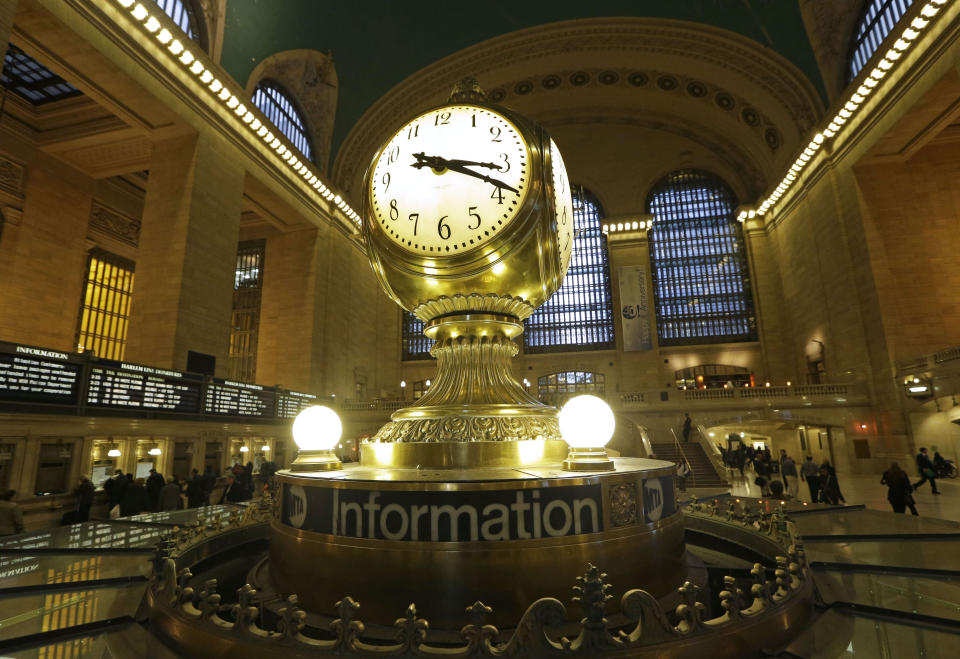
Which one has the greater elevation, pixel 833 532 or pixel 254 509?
A: pixel 254 509

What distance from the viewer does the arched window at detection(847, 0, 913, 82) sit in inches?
645

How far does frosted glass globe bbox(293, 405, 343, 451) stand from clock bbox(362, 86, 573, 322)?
78 centimetres

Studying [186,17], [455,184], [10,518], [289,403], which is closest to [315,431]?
[455,184]

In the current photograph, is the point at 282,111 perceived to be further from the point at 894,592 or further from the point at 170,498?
the point at 894,592

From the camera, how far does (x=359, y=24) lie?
2027 centimetres

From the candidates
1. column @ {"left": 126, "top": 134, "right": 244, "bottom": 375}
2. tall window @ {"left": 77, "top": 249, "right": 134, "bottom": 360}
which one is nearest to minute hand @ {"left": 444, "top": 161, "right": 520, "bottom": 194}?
column @ {"left": 126, "top": 134, "right": 244, "bottom": 375}

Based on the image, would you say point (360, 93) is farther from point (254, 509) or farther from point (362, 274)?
point (254, 509)

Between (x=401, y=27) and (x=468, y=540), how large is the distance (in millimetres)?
24228

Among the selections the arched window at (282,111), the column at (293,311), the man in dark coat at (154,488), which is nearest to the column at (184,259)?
the man in dark coat at (154,488)

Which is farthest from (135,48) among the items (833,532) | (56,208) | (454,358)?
(833,532)

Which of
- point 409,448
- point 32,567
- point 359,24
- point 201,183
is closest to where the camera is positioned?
point 409,448

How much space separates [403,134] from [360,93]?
2348 centimetres

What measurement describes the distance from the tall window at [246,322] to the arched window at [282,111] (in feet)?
17.6

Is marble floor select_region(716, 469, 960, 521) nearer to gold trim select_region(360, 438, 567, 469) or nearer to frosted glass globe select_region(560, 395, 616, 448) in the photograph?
gold trim select_region(360, 438, 567, 469)
